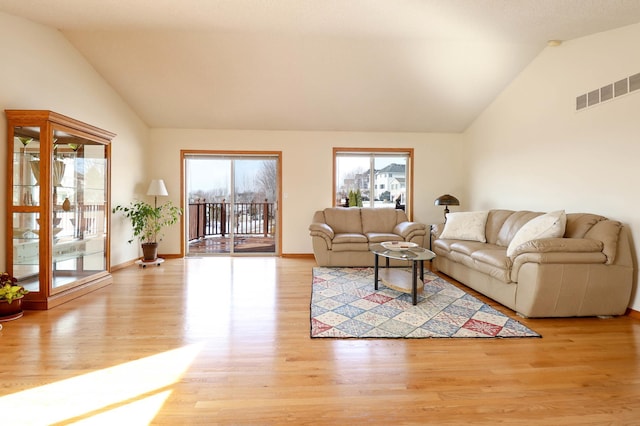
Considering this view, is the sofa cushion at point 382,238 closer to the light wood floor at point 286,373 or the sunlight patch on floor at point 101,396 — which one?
the light wood floor at point 286,373

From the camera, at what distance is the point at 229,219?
6.12 m

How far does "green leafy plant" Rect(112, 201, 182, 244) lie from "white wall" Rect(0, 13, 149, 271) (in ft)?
0.62

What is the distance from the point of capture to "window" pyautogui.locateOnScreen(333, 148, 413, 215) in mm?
6000

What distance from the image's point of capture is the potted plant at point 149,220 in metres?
4.97

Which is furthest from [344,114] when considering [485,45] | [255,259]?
[255,259]

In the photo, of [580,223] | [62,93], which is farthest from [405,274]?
[62,93]

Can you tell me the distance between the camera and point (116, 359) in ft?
6.72

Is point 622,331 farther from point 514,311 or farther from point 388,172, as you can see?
point 388,172

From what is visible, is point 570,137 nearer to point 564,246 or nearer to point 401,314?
point 564,246

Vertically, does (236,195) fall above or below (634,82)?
below

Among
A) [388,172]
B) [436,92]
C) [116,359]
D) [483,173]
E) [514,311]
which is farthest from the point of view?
[388,172]

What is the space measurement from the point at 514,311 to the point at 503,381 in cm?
146

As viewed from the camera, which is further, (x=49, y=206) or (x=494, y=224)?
(x=494, y=224)

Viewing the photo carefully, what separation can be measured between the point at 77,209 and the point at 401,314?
3.79 metres
